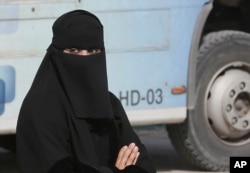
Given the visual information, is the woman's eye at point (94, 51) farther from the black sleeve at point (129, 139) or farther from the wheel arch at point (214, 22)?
the wheel arch at point (214, 22)

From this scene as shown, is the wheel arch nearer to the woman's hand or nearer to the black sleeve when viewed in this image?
the black sleeve

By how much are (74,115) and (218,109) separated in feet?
13.4

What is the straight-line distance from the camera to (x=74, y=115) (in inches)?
158

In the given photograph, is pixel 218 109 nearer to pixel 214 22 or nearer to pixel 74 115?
pixel 214 22

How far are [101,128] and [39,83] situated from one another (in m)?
0.30

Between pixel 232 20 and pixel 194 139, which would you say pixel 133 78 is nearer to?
pixel 194 139

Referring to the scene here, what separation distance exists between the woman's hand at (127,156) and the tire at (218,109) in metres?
3.89

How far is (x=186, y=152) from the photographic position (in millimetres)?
8172

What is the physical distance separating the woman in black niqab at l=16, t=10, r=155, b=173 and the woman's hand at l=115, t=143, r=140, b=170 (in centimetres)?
2

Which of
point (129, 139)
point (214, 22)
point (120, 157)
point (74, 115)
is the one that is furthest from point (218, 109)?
point (74, 115)

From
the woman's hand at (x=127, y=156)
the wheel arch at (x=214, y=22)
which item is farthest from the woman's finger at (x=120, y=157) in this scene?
the wheel arch at (x=214, y=22)

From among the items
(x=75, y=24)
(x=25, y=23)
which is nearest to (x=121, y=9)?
(x=25, y=23)

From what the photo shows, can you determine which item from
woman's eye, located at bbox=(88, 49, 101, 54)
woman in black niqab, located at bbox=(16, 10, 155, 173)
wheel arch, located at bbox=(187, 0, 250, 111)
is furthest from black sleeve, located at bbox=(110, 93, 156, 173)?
wheel arch, located at bbox=(187, 0, 250, 111)

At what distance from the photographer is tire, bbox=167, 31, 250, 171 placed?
804 centimetres
